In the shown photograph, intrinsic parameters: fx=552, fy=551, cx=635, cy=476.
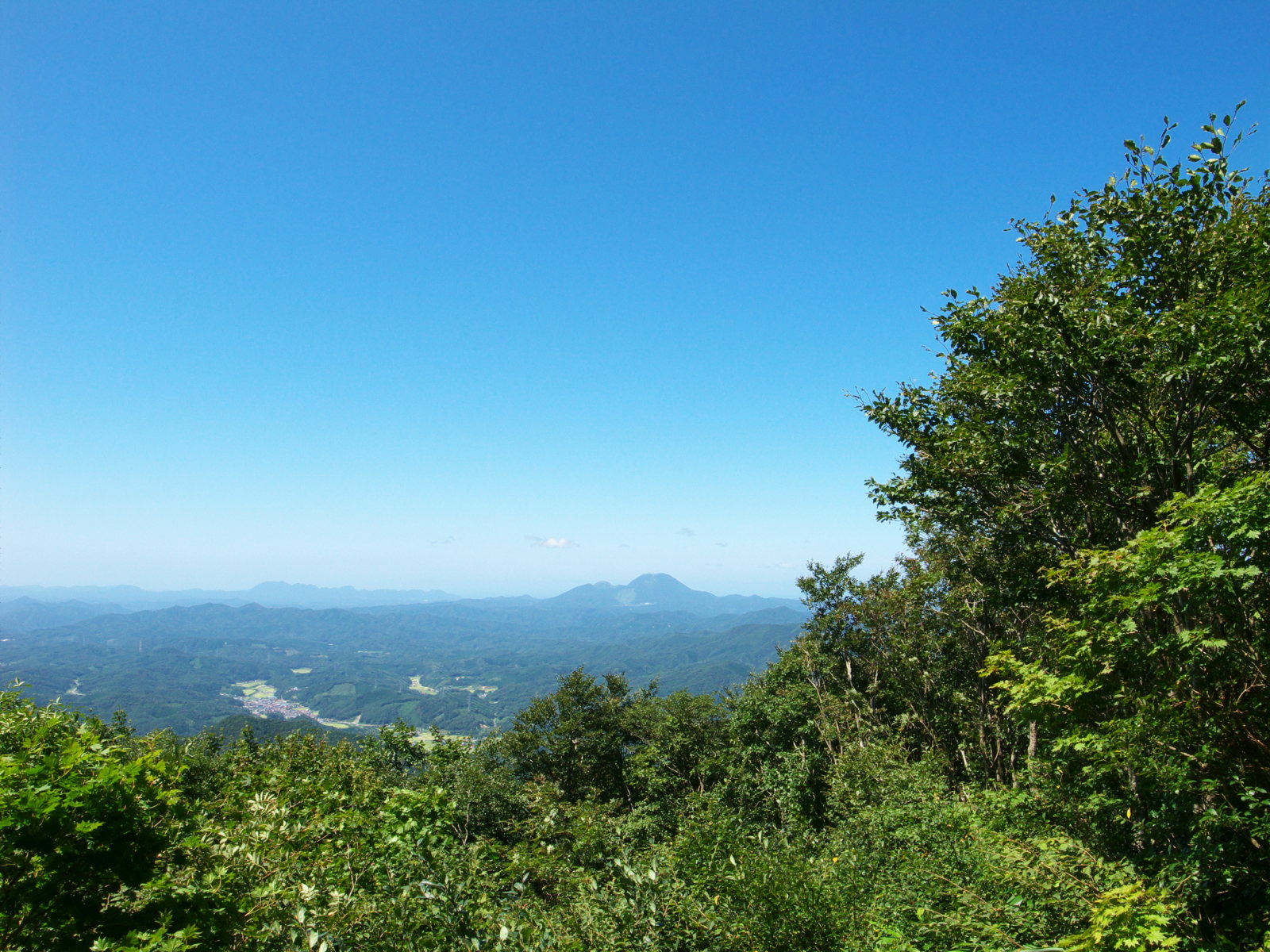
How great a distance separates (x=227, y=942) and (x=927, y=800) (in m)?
12.4

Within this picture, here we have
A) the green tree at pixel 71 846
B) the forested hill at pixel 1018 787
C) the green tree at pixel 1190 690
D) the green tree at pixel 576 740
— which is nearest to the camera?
the green tree at pixel 71 846

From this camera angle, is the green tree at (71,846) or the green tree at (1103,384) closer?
the green tree at (71,846)

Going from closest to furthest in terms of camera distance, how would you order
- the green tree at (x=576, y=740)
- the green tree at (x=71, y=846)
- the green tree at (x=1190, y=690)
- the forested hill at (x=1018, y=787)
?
1. the green tree at (x=71, y=846)
2. the forested hill at (x=1018, y=787)
3. the green tree at (x=1190, y=690)
4. the green tree at (x=576, y=740)

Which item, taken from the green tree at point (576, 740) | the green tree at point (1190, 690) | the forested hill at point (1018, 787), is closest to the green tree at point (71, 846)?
the forested hill at point (1018, 787)

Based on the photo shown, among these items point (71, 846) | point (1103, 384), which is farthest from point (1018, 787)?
point (71, 846)

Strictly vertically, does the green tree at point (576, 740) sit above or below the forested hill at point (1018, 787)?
below

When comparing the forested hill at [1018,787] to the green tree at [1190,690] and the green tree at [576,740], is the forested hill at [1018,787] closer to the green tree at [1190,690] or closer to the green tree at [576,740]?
the green tree at [1190,690]

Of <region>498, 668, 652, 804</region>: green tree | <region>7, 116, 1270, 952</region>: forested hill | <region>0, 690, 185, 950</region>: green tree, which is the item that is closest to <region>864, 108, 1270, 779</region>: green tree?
<region>7, 116, 1270, 952</region>: forested hill

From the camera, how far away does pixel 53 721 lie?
5.14 m

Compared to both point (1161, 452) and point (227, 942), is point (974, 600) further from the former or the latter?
point (227, 942)

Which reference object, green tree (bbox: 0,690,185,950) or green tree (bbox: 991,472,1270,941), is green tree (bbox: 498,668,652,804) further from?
green tree (bbox: 0,690,185,950)

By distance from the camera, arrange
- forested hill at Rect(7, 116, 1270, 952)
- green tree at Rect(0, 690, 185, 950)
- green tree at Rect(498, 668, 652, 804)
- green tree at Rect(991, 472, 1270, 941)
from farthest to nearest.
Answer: green tree at Rect(498, 668, 652, 804) → green tree at Rect(991, 472, 1270, 941) → forested hill at Rect(7, 116, 1270, 952) → green tree at Rect(0, 690, 185, 950)

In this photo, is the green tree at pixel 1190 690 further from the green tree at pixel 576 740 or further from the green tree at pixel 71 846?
the green tree at pixel 576 740

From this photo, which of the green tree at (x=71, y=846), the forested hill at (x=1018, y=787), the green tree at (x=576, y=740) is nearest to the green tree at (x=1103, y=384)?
the forested hill at (x=1018, y=787)
